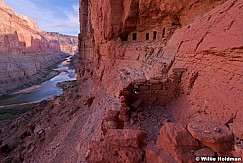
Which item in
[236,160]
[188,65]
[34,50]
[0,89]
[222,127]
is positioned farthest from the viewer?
[34,50]

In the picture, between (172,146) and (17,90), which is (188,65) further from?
(17,90)

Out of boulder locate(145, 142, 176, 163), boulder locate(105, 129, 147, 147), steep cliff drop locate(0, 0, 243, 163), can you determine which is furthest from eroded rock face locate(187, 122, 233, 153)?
boulder locate(105, 129, 147, 147)

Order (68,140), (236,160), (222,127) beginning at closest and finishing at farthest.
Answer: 1. (236,160)
2. (222,127)
3. (68,140)

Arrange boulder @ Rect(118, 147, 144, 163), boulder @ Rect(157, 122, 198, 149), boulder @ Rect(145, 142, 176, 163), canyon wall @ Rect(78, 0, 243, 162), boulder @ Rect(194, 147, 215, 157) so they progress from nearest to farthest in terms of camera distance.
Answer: boulder @ Rect(194, 147, 215, 157) → boulder @ Rect(157, 122, 198, 149) → boulder @ Rect(145, 142, 176, 163) → boulder @ Rect(118, 147, 144, 163) → canyon wall @ Rect(78, 0, 243, 162)

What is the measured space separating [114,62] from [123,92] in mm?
8567

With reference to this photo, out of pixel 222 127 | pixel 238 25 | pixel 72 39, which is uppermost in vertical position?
pixel 72 39

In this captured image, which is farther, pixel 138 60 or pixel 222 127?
pixel 138 60

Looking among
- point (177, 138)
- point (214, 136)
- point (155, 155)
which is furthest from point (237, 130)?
point (155, 155)

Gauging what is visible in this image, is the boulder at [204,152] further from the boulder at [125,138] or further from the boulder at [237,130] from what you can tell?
the boulder at [125,138]

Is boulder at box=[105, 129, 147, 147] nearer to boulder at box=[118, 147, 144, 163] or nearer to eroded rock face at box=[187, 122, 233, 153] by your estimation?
boulder at box=[118, 147, 144, 163]

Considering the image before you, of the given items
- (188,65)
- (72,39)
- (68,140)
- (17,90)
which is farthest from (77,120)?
(72,39)

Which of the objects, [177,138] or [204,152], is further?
[177,138]

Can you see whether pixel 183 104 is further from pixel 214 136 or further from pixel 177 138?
pixel 214 136

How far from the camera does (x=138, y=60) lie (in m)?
10.2
